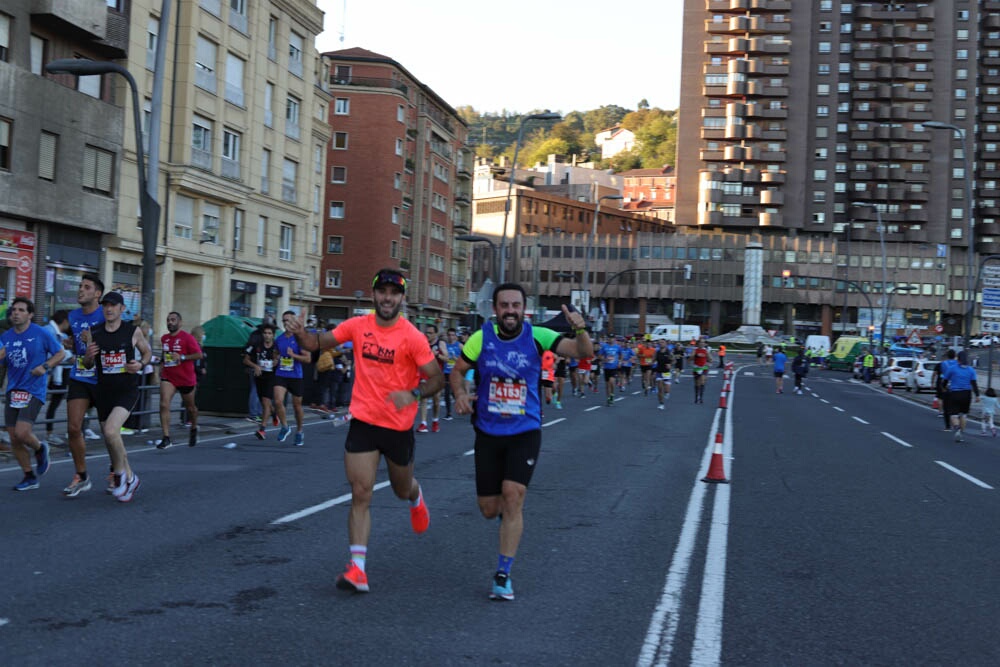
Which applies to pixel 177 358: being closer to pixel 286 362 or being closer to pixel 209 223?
pixel 286 362

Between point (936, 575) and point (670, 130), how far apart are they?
19658cm

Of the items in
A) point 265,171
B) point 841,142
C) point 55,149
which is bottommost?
point 55,149

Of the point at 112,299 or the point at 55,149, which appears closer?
the point at 112,299

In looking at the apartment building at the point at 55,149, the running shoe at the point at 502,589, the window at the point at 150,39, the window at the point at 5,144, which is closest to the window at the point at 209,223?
the apartment building at the point at 55,149

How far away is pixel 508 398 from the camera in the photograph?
5863 millimetres

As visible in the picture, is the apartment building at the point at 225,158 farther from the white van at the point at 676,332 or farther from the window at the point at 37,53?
the white van at the point at 676,332

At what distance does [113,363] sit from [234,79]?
30.2 meters

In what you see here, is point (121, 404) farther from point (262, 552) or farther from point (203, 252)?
point (203, 252)

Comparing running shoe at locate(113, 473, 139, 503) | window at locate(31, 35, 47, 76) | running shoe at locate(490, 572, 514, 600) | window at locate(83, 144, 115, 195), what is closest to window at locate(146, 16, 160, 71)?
window at locate(83, 144, 115, 195)

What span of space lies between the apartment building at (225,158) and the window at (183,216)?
0.05 m

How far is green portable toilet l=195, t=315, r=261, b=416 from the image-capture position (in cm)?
1870

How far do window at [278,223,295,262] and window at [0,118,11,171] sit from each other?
53.1ft

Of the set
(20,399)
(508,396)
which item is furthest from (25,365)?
(508,396)

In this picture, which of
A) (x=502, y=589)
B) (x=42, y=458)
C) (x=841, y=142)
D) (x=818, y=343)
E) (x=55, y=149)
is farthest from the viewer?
(x=841, y=142)
